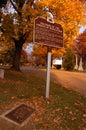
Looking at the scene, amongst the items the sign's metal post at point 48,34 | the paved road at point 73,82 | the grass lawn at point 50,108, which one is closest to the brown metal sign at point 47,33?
the sign's metal post at point 48,34

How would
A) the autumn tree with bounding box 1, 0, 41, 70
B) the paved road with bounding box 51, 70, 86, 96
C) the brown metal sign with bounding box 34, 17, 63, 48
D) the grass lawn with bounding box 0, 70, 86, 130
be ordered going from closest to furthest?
the grass lawn with bounding box 0, 70, 86, 130
the brown metal sign with bounding box 34, 17, 63, 48
the paved road with bounding box 51, 70, 86, 96
the autumn tree with bounding box 1, 0, 41, 70

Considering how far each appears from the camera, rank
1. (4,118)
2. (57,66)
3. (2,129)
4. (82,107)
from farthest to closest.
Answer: (57,66)
(82,107)
(4,118)
(2,129)

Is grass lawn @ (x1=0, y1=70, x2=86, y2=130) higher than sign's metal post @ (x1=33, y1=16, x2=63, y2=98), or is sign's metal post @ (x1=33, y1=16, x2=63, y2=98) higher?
sign's metal post @ (x1=33, y1=16, x2=63, y2=98)

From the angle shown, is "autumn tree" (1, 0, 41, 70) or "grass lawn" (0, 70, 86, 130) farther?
"autumn tree" (1, 0, 41, 70)

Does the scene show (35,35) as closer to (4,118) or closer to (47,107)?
(47,107)

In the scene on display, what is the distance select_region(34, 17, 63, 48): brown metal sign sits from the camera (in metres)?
9.38

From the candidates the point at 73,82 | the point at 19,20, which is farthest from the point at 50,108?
the point at 19,20

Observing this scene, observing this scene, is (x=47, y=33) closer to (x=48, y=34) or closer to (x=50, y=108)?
(x=48, y=34)

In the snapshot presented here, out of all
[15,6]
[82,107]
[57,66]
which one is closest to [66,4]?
[15,6]

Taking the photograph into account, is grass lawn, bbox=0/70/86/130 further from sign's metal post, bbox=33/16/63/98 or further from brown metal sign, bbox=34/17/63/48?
brown metal sign, bbox=34/17/63/48

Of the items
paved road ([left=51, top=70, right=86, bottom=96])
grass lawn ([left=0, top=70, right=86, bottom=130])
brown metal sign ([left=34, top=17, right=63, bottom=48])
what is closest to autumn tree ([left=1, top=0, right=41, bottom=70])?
paved road ([left=51, top=70, right=86, bottom=96])

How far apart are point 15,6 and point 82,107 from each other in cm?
1375

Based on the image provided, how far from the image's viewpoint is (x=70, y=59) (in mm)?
43438

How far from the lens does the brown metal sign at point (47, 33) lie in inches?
369
